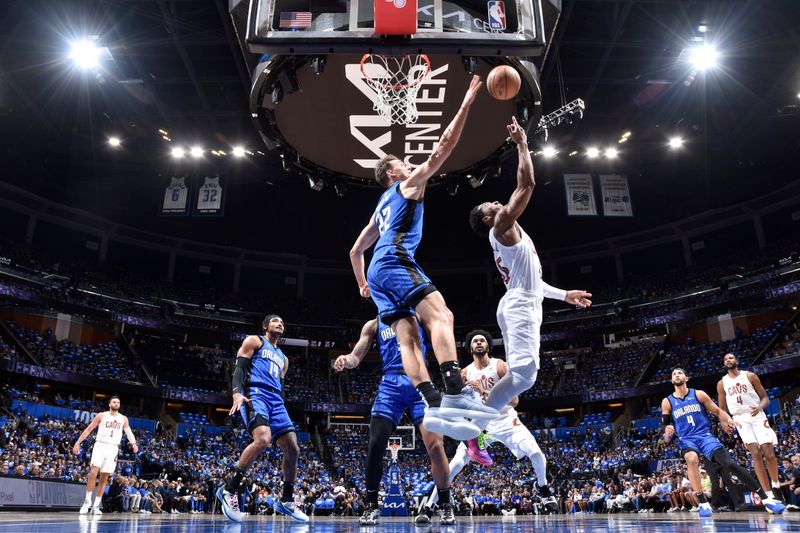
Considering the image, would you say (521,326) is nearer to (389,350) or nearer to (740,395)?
(389,350)

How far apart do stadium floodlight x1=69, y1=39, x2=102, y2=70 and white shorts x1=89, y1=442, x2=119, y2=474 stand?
1345 cm

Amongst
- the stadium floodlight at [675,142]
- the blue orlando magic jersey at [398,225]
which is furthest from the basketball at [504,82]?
the stadium floodlight at [675,142]

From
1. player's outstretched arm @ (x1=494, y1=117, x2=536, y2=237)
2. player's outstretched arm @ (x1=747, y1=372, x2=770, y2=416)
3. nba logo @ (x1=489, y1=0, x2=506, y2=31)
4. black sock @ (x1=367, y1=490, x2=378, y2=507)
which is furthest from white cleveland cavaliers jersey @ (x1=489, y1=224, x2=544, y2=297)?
player's outstretched arm @ (x1=747, y1=372, x2=770, y2=416)

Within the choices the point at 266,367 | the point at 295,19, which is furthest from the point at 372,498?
the point at 295,19

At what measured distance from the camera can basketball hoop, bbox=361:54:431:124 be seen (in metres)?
9.72

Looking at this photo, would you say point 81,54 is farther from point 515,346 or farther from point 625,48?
point 515,346

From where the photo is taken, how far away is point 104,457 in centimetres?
958

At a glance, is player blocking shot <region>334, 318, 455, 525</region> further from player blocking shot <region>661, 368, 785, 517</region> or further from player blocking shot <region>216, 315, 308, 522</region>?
player blocking shot <region>661, 368, 785, 517</region>

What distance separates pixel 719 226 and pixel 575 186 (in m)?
14.6

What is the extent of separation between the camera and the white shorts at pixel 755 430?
7969 mm

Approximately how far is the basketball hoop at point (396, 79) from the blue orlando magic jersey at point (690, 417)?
6165 mm

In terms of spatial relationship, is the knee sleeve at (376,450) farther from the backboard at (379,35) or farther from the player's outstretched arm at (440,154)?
the backboard at (379,35)

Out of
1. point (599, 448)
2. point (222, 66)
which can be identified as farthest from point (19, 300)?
point (599, 448)

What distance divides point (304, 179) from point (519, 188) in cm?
2316
